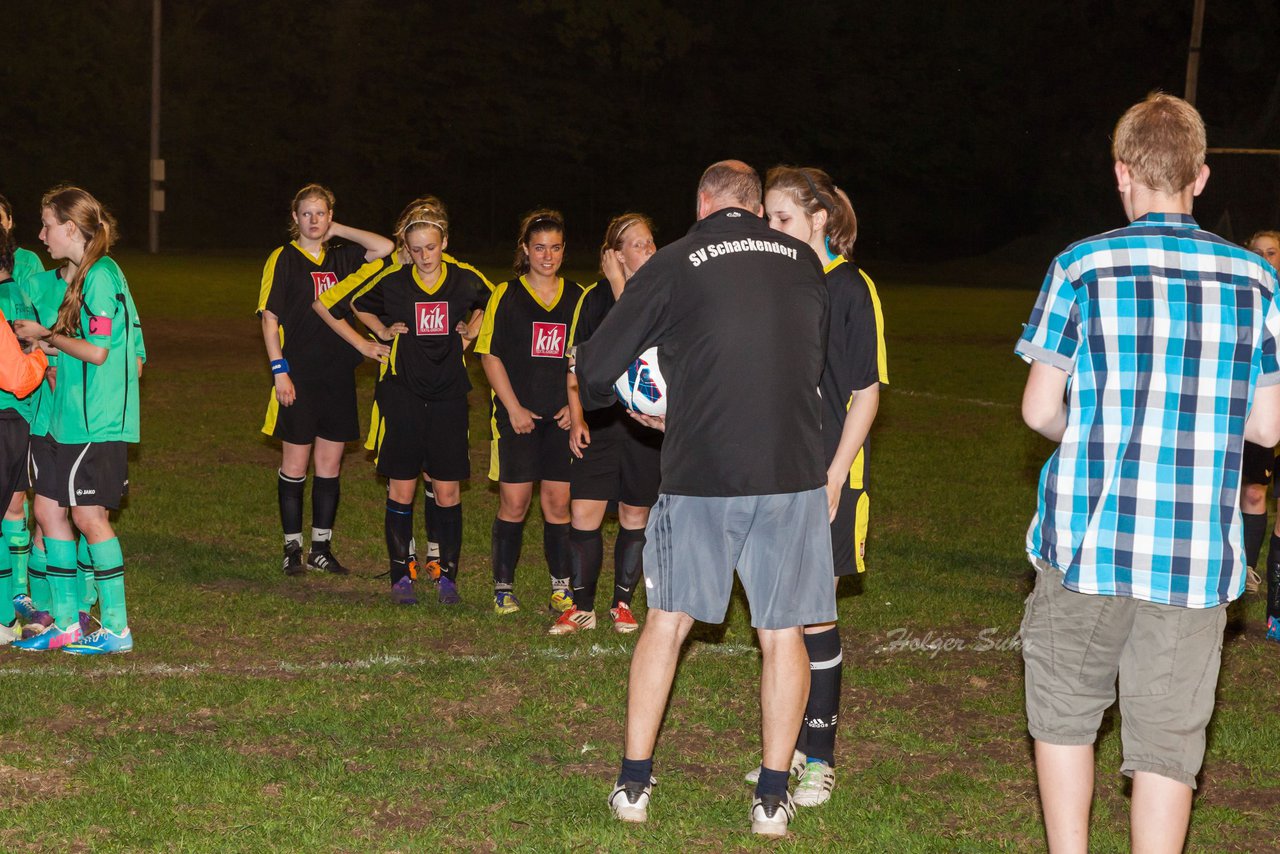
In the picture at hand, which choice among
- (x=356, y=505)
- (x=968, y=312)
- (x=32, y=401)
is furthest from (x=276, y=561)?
(x=968, y=312)

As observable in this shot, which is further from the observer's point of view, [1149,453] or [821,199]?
[821,199]

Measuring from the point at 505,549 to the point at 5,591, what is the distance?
7.28 feet

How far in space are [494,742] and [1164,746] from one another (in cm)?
245

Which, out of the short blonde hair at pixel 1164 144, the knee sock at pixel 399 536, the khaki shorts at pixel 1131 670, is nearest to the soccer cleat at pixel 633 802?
the khaki shorts at pixel 1131 670

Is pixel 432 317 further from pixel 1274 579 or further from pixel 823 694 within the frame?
pixel 1274 579

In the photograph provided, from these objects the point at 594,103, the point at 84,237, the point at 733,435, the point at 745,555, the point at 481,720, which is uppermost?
the point at 594,103

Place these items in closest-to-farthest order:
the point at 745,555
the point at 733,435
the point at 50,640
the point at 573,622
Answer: the point at 733,435, the point at 745,555, the point at 50,640, the point at 573,622

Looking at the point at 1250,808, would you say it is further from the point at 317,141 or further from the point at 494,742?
the point at 317,141

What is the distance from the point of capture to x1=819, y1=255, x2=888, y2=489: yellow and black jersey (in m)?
4.24

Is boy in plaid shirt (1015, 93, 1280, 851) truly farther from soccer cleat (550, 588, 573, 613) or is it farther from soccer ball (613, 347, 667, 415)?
soccer cleat (550, 588, 573, 613)

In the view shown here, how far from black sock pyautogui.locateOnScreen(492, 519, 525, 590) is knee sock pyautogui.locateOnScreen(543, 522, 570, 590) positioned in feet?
0.46

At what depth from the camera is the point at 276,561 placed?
7.64m

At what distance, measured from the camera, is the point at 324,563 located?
294 inches

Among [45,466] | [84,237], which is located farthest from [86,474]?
[84,237]
